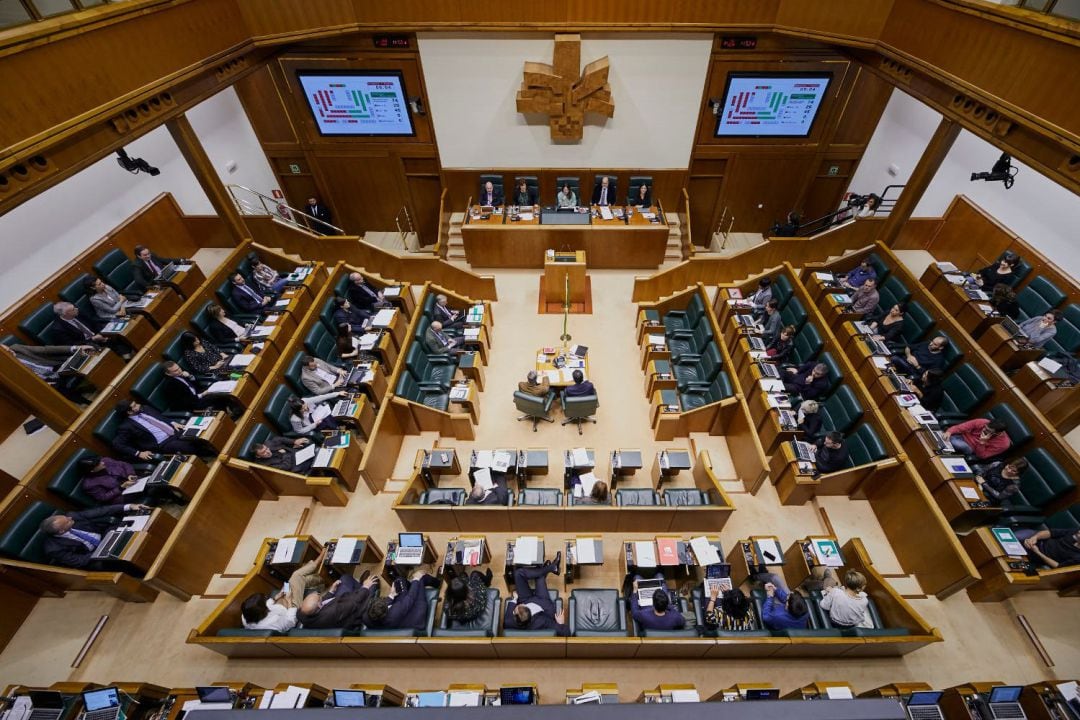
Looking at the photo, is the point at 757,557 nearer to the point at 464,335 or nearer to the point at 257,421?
the point at 464,335

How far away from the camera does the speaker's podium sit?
25.9 ft

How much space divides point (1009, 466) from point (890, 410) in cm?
114

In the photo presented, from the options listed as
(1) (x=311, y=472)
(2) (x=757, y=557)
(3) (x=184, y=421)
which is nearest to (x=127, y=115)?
(3) (x=184, y=421)

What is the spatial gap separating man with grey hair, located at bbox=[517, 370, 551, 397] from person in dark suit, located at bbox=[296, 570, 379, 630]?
2756 millimetres

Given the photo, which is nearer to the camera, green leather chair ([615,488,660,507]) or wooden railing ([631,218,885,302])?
green leather chair ([615,488,660,507])

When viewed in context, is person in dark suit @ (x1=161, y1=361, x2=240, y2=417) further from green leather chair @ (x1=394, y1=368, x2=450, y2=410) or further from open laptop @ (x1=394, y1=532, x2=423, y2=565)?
open laptop @ (x1=394, y1=532, x2=423, y2=565)

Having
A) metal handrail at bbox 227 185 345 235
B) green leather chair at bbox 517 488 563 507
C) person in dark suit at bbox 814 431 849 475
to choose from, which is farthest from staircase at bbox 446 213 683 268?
green leather chair at bbox 517 488 563 507

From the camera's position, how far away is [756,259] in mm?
8242

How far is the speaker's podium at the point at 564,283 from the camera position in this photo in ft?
25.9

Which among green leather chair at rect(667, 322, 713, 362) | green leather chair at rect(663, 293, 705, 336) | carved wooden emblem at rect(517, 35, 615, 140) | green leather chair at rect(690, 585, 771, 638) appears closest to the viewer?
green leather chair at rect(690, 585, 771, 638)

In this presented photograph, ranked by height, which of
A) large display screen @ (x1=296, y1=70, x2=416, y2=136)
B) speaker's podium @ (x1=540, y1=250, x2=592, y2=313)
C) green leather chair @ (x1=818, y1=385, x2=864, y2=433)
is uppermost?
large display screen @ (x1=296, y1=70, x2=416, y2=136)

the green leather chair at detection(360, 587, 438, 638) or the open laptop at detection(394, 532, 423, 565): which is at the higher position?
the open laptop at detection(394, 532, 423, 565)

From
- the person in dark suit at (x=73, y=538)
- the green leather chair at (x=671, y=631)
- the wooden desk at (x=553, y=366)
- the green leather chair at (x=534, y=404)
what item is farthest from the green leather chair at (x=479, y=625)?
the person in dark suit at (x=73, y=538)

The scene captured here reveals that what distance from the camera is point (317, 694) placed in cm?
397
